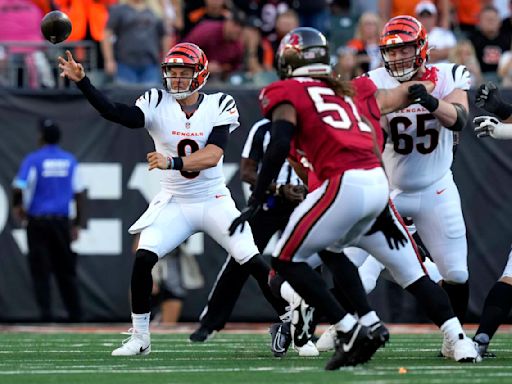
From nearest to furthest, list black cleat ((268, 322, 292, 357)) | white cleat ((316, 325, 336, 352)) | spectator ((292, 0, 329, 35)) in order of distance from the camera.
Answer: black cleat ((268, 322, 292, 357))
white cleat ((316, 325, 336, 352))
spectator ((292, 0, 329, 35))

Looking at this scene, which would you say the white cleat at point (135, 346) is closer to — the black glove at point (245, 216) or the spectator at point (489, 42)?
the black glove at point (245, 216)

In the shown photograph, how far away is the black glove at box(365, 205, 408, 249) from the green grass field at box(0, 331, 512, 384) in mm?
642

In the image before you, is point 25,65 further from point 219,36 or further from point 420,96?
point 420,96

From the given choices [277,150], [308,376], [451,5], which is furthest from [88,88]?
[451,5]

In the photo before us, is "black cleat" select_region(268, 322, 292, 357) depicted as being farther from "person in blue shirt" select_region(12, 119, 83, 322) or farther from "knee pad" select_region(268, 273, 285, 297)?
"person in blue shirt" select_region(12, 119, 83, 322)

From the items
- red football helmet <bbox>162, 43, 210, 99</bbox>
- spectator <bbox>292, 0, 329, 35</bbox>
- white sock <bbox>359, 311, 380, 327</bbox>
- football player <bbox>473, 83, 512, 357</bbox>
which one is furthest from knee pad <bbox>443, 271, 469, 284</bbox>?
spectator <bbox>292, 0, 329, 35</bbox>

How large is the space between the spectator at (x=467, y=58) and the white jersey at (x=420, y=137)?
4956mm

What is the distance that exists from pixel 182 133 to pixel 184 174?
26 cm

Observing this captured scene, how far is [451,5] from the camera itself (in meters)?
14.7

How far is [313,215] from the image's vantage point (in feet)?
20.6

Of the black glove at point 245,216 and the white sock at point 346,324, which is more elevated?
the black glove at point 245,216

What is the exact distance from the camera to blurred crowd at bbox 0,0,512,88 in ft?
42.0

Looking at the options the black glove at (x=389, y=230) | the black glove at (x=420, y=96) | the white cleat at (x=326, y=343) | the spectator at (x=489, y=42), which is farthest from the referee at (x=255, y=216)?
the spectator at (x=489, y=42)

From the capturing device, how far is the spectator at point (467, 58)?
1262 cm
